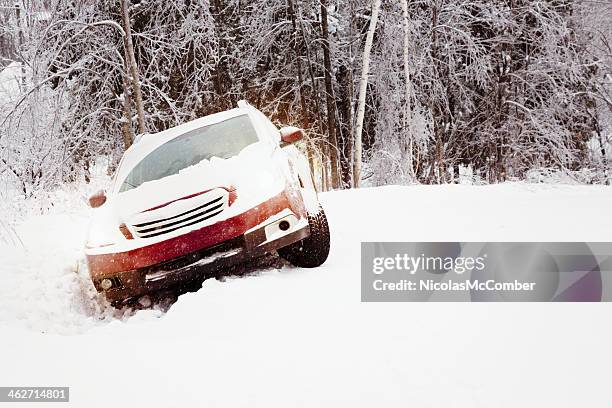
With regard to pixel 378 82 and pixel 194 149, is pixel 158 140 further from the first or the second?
pixel 378 82

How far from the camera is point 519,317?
2.80m

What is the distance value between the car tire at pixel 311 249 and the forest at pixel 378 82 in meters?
8.76

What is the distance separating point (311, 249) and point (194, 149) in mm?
1704

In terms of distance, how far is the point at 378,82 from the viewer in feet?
52.8

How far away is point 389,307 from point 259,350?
0.96 metres

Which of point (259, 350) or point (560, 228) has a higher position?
point (259, 350)

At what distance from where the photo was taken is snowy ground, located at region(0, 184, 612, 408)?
214 centimetres

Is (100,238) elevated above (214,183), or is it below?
below

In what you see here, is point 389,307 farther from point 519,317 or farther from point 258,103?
point 258,103

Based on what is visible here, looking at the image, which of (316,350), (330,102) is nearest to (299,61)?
(330,102)

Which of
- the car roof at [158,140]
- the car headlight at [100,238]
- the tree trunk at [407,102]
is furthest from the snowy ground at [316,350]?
the tree trunk at [407,102]

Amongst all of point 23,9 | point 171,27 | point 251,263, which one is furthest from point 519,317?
point 171,27

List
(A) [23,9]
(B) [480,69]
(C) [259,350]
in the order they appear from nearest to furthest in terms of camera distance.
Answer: (C) [259,350] → (A) [23,9] → (B) [480,69]

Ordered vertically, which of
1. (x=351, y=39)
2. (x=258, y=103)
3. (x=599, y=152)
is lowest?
(x=599, y=152)
